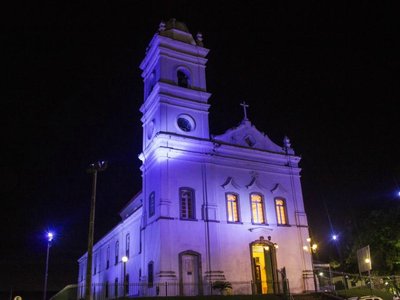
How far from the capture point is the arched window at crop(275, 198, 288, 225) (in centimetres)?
2880

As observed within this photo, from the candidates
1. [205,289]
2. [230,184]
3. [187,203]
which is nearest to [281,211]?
[230,184]

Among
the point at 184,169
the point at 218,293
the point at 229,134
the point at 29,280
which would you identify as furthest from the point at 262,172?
the point at 29,280

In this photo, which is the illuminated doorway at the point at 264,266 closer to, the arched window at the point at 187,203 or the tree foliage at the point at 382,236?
the arched window at the point at 187,203

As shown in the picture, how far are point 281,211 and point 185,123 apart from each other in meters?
8.63

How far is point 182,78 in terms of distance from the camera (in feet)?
100

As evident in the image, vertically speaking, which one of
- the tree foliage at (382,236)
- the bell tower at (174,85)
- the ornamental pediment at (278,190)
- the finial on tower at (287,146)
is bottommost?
the tree foliage at (382,236)

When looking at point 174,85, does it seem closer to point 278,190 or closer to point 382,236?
point 278,190

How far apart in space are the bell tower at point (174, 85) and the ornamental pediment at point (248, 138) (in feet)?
5.56

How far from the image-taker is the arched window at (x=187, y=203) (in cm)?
2586

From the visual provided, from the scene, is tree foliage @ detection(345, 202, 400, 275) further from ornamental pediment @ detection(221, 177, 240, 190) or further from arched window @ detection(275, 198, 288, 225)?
ornamental pediment @ detection(221, 177, 240, 190)

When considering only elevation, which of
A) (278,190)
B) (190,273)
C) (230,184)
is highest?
(230,184)

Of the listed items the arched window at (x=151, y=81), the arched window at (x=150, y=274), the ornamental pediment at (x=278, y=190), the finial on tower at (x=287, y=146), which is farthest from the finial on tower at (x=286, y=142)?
the arched window at (x=150, y=274)

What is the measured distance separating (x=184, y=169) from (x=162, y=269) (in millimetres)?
6186

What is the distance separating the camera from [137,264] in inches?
1217
